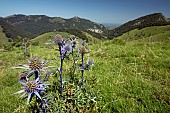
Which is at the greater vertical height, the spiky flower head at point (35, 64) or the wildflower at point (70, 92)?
the spiky flower head at point (35, 64)

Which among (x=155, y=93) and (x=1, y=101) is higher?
(x=155, y=93)

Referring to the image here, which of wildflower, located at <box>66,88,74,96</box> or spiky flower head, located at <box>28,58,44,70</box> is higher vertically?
spiky flower head, located at <box>28,58,44,70</box>

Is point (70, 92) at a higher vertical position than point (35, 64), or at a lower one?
lower

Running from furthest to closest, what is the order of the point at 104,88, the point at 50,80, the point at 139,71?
the point at 139,71
the point at 50,80
the point at 104,88

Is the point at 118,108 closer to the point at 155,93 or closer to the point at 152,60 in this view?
the point at 155,93

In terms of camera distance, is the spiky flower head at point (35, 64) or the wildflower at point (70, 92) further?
the wildflower at point (70, 92)

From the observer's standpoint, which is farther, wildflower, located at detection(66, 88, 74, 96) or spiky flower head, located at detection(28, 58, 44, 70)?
wildflower, located at detection(66, 88, 74, 96)

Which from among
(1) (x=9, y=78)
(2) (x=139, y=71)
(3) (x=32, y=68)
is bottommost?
(1) (x=9, y=78)

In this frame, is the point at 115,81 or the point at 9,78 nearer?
the point at 115,81

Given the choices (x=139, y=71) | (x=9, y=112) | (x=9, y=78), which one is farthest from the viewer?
(x=9, y=78)

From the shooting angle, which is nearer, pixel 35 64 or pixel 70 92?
pixel 35 64

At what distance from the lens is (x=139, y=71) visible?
21.5ft

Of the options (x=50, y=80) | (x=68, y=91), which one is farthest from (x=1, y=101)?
(x=68, y=91)

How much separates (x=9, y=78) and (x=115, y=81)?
4.00 meters
